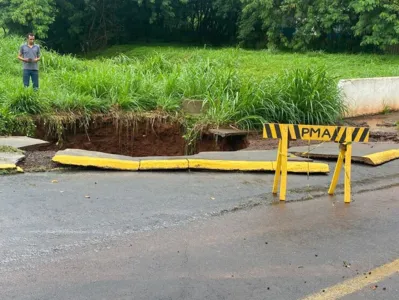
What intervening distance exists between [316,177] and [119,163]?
285 centimetres

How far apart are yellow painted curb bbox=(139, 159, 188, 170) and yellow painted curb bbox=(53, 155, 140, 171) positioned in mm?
114

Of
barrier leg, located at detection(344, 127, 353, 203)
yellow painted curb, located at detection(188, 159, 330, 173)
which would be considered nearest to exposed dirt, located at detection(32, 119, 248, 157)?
yellow painted curb, located at detection(188, 159, 330, 173)

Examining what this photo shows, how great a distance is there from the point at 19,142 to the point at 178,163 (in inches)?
117

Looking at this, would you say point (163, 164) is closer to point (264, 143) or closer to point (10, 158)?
point (10, 158)

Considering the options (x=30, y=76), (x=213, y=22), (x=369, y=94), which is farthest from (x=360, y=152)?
(x=213, y=22)

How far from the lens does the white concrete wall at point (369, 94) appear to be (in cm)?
1261

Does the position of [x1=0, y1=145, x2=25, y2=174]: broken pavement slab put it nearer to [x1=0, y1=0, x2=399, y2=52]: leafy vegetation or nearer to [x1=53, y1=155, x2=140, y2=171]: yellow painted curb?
[x1=53, y1=155, x2=140, y2=171]: yellow painted curb

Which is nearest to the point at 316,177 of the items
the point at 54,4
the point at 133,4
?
the point at 54,4

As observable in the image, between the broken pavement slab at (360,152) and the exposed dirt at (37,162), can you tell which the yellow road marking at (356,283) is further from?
the exposed dirt at (37,162)

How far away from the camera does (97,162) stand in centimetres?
754

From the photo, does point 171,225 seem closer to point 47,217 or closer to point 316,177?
point 47,217

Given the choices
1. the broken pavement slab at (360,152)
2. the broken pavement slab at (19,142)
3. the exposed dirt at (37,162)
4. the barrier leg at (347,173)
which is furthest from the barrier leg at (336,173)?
the broken pavement slab at (19,142)

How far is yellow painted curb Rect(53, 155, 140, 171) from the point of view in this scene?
7500mm

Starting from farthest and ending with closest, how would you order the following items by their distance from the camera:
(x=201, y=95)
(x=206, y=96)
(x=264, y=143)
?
(x=201, y=95), (x=206, y=96), (x=264, y=143)
